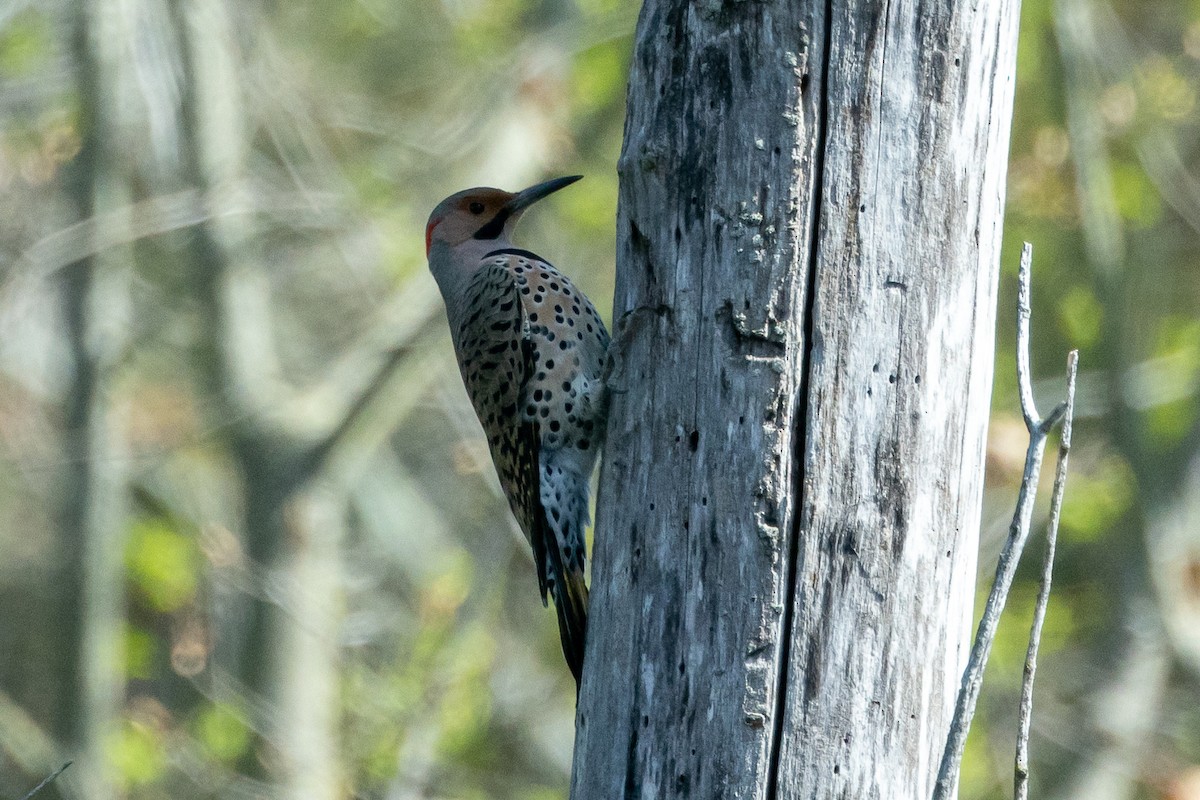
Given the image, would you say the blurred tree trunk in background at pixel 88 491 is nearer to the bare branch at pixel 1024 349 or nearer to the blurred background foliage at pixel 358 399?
the blurred background foliage at pixel 358 399

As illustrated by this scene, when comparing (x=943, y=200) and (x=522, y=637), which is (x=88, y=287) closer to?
(x=522, y=637)

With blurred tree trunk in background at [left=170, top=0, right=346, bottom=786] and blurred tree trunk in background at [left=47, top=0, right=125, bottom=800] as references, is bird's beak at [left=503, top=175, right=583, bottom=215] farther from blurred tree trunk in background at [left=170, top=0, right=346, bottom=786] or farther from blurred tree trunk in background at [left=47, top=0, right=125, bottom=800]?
blurred tree trunk in background at [left=47, top=0, right=125, bottom=800]

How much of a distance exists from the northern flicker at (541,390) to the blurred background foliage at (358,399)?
10.3 ft

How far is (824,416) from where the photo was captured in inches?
94.1

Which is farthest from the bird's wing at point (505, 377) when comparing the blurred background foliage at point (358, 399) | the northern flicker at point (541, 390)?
the blurred background foliage at point (358, 399)

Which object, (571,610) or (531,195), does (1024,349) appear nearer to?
(571,610)

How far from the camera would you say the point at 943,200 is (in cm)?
243

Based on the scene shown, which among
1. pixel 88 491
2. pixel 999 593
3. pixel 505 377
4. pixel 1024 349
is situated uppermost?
pixel 505 377

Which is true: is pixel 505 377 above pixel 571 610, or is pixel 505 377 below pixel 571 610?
above

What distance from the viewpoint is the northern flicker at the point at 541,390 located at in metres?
3.69

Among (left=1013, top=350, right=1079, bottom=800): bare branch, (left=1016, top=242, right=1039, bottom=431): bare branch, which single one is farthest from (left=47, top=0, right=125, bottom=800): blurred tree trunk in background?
(left=1013, top=350, right=1079, bottom=800): bare branch

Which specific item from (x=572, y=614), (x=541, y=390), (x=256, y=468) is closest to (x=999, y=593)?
(x=572, y=614)

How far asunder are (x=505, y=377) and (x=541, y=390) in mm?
224

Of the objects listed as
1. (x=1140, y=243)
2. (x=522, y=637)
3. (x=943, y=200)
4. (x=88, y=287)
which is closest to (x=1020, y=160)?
(x=1140, y=243)
